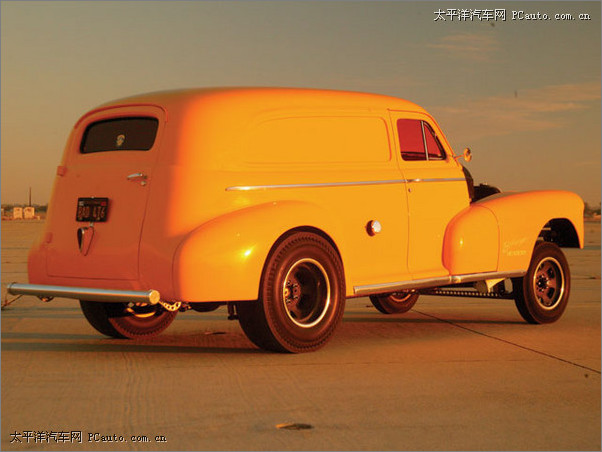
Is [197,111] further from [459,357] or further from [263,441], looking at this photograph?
[263,441]

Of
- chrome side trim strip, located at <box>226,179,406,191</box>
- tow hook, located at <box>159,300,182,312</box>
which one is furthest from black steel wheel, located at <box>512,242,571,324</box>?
tow hook, located at <box>159,300,182,312</box>

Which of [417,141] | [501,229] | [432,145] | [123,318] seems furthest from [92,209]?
[501,229]

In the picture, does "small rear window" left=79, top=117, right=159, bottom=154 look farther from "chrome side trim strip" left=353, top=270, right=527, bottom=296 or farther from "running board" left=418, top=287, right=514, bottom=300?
"running board" left=418, top=287, right=514, bottom=300

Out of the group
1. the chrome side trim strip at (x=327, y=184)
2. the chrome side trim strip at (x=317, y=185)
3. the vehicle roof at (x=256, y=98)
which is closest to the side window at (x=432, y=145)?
the chrome side trim strip at (x=327, y=184)

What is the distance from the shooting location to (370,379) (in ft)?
22.0

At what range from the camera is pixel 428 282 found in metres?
9.09

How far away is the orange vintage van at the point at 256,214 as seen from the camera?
24.8 ft

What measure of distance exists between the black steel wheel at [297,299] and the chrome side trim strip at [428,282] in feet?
1.37

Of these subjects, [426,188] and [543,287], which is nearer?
[426,188]

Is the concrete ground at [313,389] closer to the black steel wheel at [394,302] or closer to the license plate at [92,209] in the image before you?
the black steel wheel at [394,302]

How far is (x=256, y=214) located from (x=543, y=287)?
13.9 ft

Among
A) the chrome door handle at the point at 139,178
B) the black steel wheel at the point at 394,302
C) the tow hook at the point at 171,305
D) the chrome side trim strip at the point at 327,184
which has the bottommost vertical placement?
the black steel wheel at the point at 394,302

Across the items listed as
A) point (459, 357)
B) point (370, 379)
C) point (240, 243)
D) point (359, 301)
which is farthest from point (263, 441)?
point (359, 301)

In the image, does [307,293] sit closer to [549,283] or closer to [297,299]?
[297,299]
